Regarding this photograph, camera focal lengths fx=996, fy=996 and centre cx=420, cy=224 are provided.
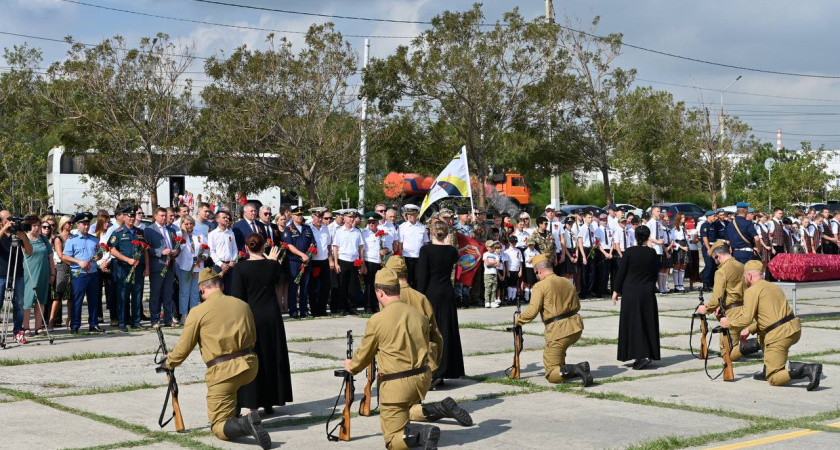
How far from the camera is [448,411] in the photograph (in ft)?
27.8

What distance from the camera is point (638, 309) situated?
1191 cm

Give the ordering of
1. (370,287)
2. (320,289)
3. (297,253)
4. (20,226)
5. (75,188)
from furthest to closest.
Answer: (75,188) < (370,287) < (320,289) < (297,253) < (20,226)

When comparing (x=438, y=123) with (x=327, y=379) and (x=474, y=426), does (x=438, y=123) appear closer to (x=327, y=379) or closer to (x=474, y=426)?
(x=327, y=379)

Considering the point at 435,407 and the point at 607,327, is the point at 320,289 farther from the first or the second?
the point at 435,407

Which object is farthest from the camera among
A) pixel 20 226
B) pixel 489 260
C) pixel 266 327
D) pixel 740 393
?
pixel 489 260

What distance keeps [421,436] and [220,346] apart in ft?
5.74

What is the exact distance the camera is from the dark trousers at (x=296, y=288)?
17.5 meters

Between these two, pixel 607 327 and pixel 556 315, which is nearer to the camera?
pixel 556 315

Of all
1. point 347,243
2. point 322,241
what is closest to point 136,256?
point 322,241

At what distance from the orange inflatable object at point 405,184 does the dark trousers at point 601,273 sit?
31856 millimetres

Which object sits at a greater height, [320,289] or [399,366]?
[320,289]

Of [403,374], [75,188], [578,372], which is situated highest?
[75,188]

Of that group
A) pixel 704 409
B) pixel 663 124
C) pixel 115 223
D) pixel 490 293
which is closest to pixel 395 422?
pixel 704 409

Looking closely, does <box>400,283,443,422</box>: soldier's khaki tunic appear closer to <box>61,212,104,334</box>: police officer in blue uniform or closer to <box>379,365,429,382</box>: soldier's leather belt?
<box>379,365,429,382</box>: soldier's leather belt
